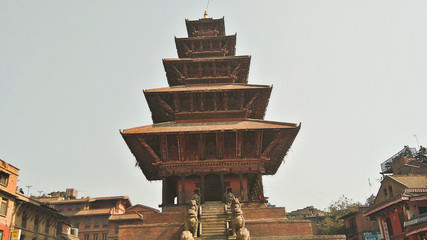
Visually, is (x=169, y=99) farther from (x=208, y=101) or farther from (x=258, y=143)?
(x=258, y=143)

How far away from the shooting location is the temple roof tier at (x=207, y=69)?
1069 inches

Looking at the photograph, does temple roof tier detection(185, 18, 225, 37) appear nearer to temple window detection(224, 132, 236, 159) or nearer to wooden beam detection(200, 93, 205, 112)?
wooden beam detection(200, 93, 205, 112)

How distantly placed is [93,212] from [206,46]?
43.4 metres

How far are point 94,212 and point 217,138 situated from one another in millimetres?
48656

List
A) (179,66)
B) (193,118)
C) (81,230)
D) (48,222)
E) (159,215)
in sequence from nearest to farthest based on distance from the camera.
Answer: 1. (159,215)
2. (193,118)
3. (179,66)
4. (48,222)
5. (81,230)

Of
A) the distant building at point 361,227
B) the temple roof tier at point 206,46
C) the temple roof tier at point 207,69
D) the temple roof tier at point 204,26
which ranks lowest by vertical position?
the distant building at point 361,227

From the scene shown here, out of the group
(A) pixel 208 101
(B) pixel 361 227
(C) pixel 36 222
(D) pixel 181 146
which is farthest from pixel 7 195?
(B) pixel 361 227

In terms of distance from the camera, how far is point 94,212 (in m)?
62.4

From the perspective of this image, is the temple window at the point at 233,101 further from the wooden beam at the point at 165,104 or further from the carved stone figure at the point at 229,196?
the carved stone figure at the point at 229,196

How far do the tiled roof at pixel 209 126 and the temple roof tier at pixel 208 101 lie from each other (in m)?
1.23

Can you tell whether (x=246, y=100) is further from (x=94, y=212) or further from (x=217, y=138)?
(x=94, y=212)

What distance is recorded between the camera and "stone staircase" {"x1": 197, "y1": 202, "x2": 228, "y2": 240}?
52.0ft

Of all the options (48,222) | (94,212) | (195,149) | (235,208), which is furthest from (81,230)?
(235,208)

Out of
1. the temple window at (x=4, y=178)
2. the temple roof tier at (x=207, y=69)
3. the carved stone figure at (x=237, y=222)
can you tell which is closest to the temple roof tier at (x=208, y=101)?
the temple roof tier at (x=207, y=69)
